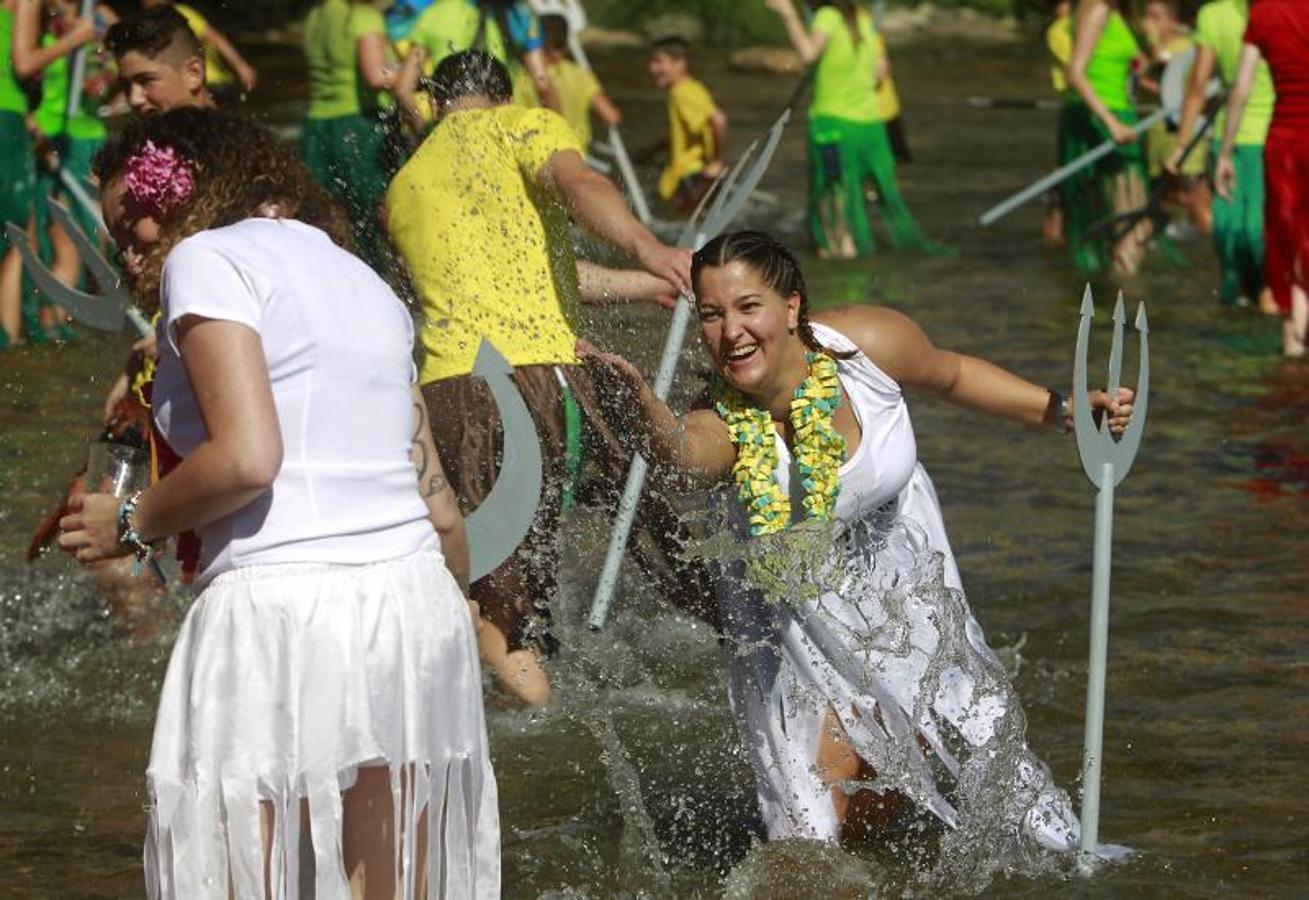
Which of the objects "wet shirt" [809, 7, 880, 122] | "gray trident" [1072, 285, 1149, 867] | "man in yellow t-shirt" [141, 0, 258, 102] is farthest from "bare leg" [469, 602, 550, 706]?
"wet shirt" [809, 7, 880, 122]

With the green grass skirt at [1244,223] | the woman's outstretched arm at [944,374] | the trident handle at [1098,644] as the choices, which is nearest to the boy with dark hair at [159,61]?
the woman's outstretched arm at [944,374]

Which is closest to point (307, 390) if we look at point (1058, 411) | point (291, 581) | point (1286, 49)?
point (291, 581)

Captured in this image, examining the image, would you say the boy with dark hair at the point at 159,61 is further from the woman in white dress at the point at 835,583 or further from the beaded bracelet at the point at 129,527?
the beaded bracelet at the point at 129,527

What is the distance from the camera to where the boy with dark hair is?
21.0ft

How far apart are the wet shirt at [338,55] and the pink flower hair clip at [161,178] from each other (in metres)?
8.64

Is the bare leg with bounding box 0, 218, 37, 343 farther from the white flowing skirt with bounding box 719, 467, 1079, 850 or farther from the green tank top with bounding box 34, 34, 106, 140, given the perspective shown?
the white flowing skirt with bounding box 719, 467, 1079, 850

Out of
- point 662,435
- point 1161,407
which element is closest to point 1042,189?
point 1161,407

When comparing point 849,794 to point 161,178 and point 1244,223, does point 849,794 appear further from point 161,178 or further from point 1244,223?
point 1244,223

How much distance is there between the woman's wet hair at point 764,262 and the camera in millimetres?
4941

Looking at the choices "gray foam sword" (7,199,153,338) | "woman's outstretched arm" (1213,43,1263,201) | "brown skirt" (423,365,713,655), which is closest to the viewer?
"brown skirt" (423,365,713,655)

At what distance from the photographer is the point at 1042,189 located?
14.6m

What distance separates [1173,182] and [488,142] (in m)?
8.47

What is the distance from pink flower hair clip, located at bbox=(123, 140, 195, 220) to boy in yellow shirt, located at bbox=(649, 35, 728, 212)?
38.8 feet

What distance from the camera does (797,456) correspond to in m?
4.94
